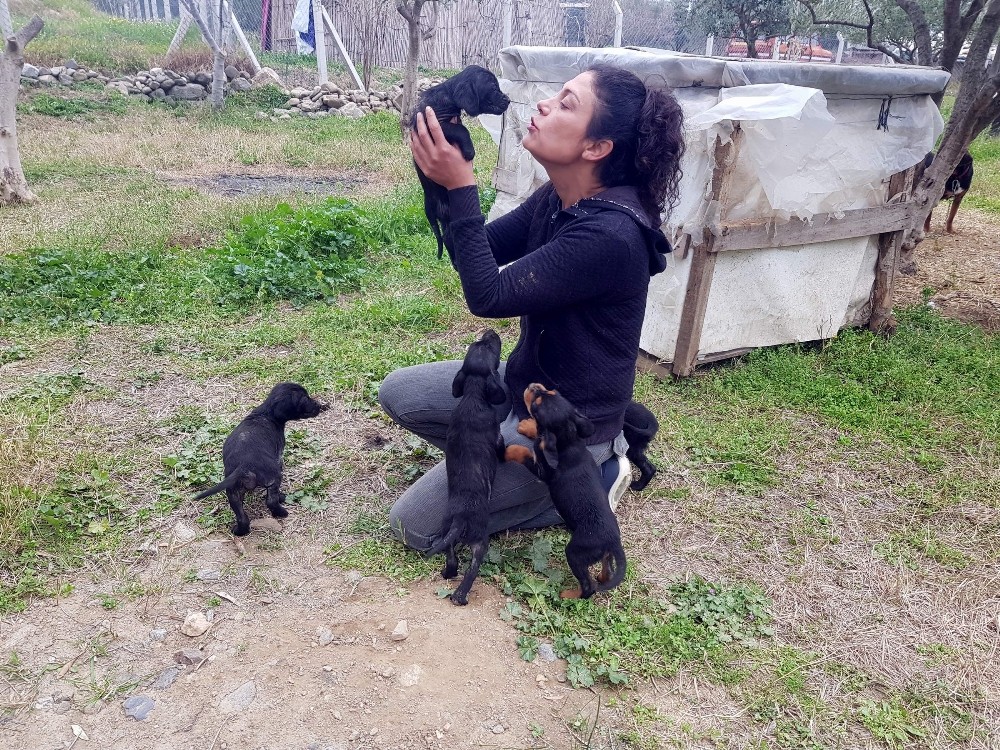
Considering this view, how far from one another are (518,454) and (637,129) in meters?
1.43

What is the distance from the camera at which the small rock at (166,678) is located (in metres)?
2.69

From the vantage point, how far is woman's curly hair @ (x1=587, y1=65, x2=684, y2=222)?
3.00 m

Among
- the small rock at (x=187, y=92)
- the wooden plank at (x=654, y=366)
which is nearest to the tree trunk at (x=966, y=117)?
the wooden plank at (x=654, y=366)

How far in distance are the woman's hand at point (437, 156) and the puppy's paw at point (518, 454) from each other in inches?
44.1

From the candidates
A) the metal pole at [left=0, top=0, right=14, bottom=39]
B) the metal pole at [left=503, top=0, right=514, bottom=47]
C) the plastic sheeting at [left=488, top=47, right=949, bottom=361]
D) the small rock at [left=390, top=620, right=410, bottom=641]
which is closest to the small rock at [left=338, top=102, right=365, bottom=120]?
the metal pole at [left=503, top=0, right=514, bottom=47]

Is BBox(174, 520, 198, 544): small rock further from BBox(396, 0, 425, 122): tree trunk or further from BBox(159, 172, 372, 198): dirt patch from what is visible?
BBox(396, 0, 425, 122): tree trunk

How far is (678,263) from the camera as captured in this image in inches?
197

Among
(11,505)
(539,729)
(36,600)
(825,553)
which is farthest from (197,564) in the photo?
(825,553)

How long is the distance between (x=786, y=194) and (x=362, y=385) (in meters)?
3.01

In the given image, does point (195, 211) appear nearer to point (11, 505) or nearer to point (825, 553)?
point (11, 505)

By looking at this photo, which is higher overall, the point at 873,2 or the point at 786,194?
the point at 873,2

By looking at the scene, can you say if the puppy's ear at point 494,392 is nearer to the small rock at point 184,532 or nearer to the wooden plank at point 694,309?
A: the small rock at point 184,532

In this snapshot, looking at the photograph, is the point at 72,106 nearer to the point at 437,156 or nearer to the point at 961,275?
the point at 437,156

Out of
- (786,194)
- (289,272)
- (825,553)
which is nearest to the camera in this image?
(825,553)
